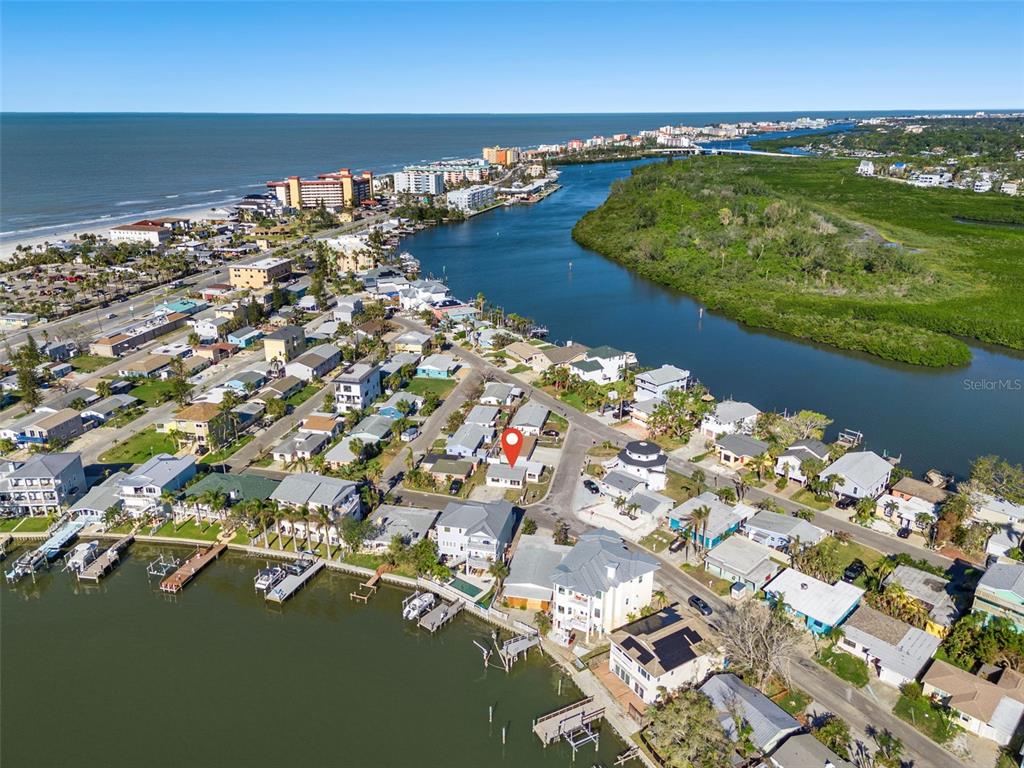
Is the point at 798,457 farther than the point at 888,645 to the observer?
Yes

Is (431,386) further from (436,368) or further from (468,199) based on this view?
(468,199)

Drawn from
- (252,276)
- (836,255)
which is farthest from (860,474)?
(252,276)

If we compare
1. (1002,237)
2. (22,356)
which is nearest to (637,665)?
(22,356)

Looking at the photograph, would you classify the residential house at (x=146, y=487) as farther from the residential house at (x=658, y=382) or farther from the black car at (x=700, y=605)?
the residential house at (x=658, y=382)

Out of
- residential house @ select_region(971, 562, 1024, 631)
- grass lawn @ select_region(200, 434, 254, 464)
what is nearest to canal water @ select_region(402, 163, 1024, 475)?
residential house @ select_region(971, 562, 1024, 631)

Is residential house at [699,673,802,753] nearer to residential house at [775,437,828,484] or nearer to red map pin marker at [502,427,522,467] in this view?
residential house at [775,437,828,484]

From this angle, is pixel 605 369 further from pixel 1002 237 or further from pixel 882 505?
pixel 1002 237
